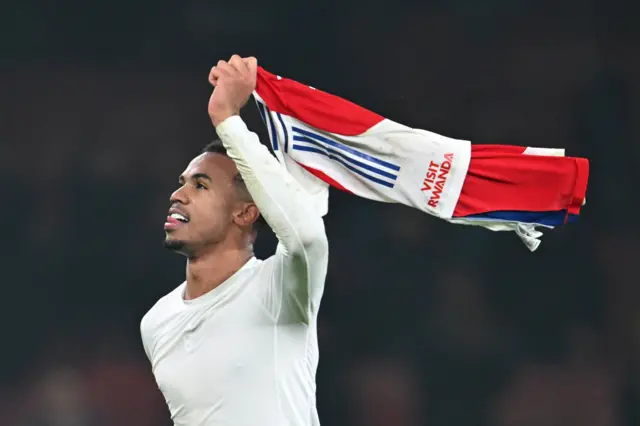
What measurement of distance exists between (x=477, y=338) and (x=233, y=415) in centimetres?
164

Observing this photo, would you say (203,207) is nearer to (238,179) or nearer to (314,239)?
(238,179)

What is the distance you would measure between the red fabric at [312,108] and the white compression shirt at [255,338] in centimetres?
18

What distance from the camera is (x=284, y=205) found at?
1702 mm

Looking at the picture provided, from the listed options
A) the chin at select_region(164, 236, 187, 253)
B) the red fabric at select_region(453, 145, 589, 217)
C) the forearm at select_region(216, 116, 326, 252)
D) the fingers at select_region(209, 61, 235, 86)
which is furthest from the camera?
the chin at select_region(164, 236, 187, 253)

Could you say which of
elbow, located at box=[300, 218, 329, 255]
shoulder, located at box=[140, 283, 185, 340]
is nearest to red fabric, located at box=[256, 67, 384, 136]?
elbow, located at box=[300, 218, 329, 255]

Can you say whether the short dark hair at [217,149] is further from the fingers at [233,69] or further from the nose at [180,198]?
the fingers at [233,69]

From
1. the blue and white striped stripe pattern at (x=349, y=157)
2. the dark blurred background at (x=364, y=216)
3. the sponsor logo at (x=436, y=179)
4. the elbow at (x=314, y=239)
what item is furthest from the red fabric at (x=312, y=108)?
the dark blurred background at (x=364, y=216)

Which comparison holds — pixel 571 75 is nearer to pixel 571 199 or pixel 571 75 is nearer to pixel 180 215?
pixel 571 199

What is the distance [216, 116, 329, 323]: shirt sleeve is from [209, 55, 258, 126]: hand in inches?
0.9

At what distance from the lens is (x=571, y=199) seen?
6.27 feet

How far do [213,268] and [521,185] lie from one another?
626 millimetres

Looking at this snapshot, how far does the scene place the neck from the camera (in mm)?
2018

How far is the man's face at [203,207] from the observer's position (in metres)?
2.01

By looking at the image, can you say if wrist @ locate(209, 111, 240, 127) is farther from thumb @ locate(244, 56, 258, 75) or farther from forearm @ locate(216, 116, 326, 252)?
thumb @ locate(244, 56, 258, 75)
